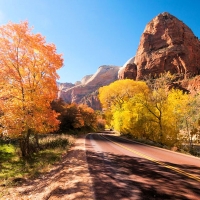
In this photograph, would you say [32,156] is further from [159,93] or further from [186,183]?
[159,93]

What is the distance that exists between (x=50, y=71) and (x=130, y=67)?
8871 centimetres

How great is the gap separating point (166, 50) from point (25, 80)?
86742 millimetres

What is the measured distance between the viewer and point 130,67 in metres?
99.2

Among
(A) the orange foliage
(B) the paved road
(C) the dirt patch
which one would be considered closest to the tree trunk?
(A) the orange foliage

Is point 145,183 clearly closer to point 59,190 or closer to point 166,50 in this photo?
point 59,190

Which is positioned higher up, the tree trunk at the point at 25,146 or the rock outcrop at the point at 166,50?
the rock outcrop at the point at 166,50

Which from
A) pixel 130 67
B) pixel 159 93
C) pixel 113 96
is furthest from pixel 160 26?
pixel 159 93

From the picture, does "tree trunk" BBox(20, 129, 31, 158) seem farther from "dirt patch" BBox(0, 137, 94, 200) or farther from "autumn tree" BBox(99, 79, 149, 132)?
"autumn tree" BBox(99, 79, 149, 132)

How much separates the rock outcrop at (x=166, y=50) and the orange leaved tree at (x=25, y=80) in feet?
254

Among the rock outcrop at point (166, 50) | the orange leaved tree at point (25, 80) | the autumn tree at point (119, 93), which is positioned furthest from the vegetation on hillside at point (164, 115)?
the rock outcrop at point (166, 50)

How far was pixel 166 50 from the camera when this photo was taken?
8819 cm

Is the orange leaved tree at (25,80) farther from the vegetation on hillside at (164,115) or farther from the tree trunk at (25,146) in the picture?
the vegetation on hillside at (164,115)

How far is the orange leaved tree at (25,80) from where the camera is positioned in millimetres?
12133

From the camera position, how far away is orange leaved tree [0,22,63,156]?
39.8ft
